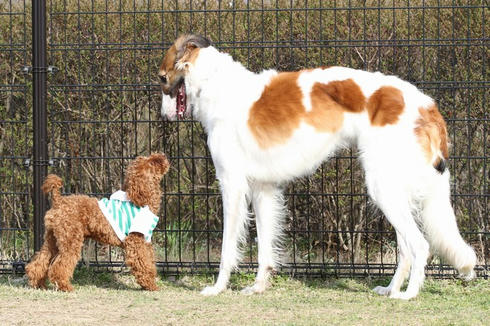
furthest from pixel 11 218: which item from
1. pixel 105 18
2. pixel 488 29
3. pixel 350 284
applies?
pixel 488 29

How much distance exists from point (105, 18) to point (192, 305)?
2927 millimetres

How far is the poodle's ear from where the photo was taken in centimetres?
721

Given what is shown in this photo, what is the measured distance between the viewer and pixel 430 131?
693cm

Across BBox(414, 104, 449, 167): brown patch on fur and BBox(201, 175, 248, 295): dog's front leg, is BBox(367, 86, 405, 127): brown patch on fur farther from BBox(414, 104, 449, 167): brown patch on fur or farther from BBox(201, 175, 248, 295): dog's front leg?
BBox(201, 175, 248, 295): dog's front leg

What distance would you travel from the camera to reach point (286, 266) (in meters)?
8.05

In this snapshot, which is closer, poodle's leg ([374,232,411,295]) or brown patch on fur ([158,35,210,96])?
poodle's leg ([374,232,411,295])

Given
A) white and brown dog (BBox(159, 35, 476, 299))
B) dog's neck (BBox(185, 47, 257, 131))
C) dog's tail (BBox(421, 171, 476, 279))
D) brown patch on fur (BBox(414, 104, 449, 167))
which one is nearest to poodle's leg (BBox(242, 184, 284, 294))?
white and brown dog (BBox(159, 35, 476, 299))

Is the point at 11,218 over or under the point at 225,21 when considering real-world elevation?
under

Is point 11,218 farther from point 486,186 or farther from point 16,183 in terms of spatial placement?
point 486,186

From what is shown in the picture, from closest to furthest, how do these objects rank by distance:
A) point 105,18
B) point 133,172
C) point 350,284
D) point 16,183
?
point 133,172 → point 350,284 → point 105,18 → point 16,183

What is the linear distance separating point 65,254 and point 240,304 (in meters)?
1.35

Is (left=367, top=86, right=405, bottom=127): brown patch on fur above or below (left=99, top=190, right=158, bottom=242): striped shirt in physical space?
above

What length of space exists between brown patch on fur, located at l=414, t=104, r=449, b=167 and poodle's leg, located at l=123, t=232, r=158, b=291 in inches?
85.7

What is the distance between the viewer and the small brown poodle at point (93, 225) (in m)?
7.10
